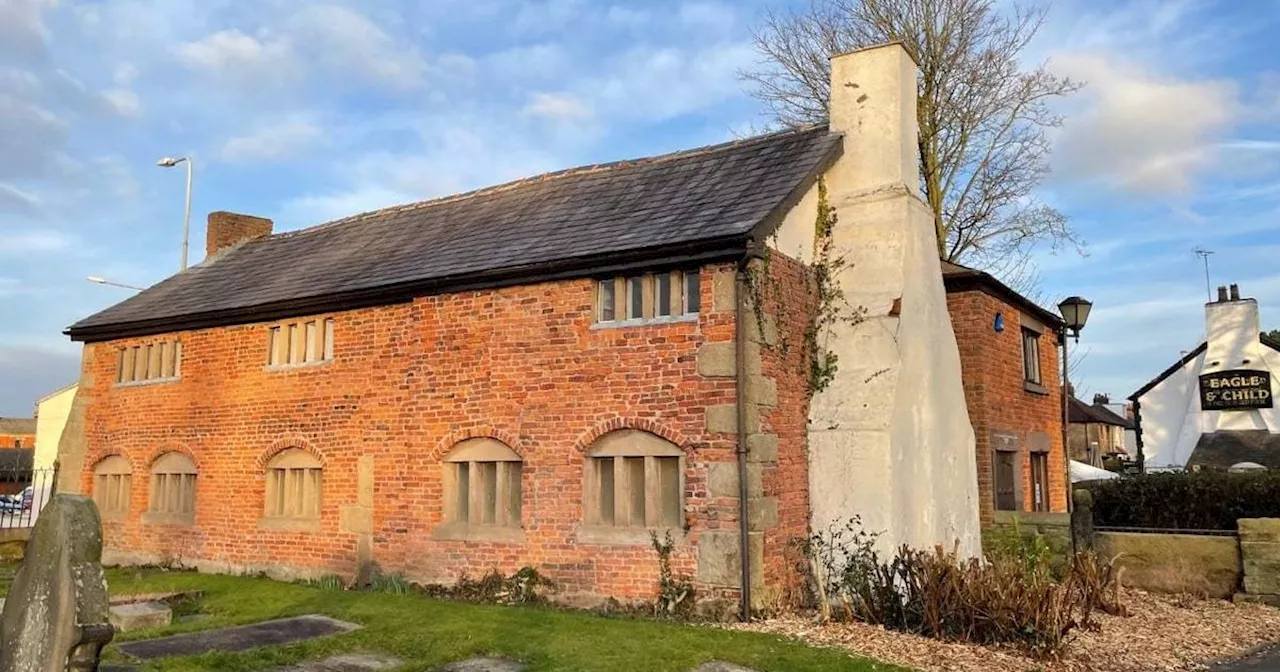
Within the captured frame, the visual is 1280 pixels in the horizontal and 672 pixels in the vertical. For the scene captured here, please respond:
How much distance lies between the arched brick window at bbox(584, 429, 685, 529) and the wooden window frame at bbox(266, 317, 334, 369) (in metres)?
5.78

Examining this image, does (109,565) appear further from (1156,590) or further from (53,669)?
(1156,590)

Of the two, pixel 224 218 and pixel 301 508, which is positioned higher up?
pixel 224 218

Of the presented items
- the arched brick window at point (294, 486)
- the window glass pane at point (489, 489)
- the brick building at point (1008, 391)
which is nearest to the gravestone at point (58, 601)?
the window glass pane at point (489, 489)

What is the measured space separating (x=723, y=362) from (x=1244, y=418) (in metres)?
23.4

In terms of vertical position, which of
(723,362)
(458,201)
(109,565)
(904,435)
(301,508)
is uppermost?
(458,201)

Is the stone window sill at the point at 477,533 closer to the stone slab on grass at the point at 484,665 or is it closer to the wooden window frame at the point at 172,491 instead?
the stone slab on grass at the point at 484,665

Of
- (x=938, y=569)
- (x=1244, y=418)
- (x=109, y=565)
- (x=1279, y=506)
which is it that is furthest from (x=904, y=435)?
(x=1244, y=418)

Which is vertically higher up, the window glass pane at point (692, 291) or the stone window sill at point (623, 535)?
the window glass pane at point (692, 291)

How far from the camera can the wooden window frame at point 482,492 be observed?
41.9 ft

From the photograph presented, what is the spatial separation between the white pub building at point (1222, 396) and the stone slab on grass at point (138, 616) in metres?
24.3

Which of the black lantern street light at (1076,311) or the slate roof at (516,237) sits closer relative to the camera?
the slate roof at (516,237)

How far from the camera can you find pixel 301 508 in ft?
50.2

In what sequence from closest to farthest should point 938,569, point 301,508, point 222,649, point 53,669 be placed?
point 53,669 → point 222,649 → point 938,569 → point 301,508

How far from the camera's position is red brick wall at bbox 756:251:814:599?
37.3 ft
